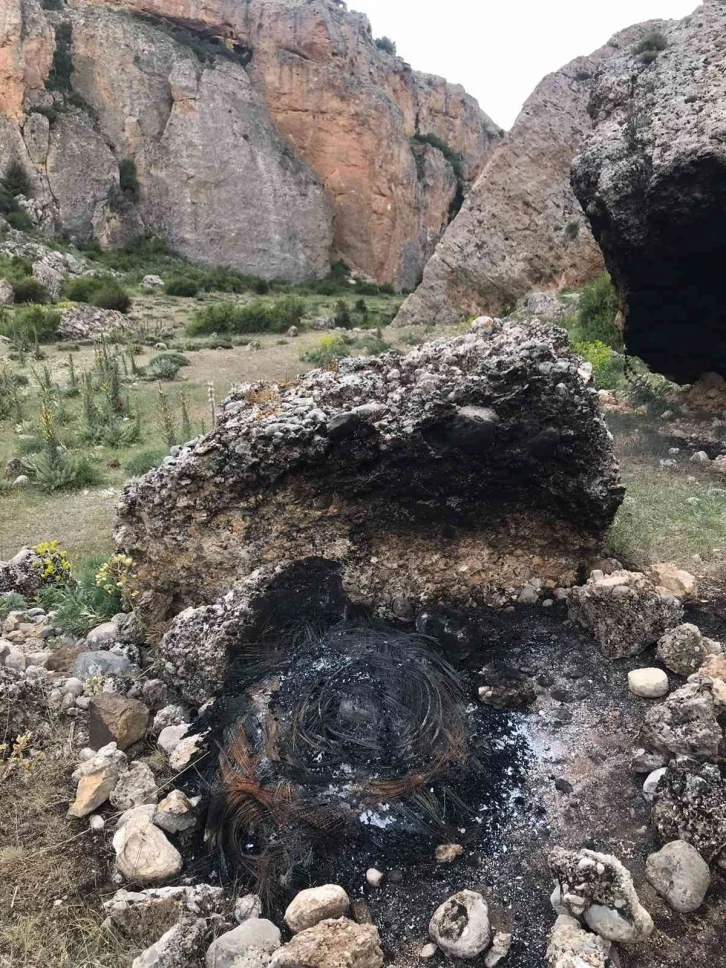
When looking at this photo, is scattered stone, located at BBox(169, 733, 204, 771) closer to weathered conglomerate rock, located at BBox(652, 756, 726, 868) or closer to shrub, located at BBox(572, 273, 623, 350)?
weathered conglomerate rock, located at BBox(652, 756, 726, 868)

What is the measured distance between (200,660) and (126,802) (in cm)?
72

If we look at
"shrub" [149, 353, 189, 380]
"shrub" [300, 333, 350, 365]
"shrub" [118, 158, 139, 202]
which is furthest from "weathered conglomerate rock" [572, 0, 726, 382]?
"shrub" [118, 158, 139, 202]

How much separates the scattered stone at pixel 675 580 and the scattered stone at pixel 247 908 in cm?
256

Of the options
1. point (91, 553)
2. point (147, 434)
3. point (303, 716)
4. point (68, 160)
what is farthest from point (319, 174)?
point (303, 716)

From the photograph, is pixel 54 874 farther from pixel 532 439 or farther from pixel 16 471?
pixel 16 471

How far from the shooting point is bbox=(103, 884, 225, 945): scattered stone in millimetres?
2115

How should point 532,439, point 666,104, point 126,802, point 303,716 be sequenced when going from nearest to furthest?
point 126,802
point 303,716
point 532,439
point 666,104

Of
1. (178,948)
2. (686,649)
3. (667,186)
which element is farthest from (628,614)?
(667,186)

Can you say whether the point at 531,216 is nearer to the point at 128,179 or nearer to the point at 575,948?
the point at 575,948

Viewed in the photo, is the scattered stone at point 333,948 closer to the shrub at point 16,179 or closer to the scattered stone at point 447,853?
the scattered stone at point 447,853

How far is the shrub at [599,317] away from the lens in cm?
1060

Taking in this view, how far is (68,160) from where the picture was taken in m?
33.0

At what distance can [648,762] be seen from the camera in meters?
2.55

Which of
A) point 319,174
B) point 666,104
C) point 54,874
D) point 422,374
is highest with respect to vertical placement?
point 319,174
